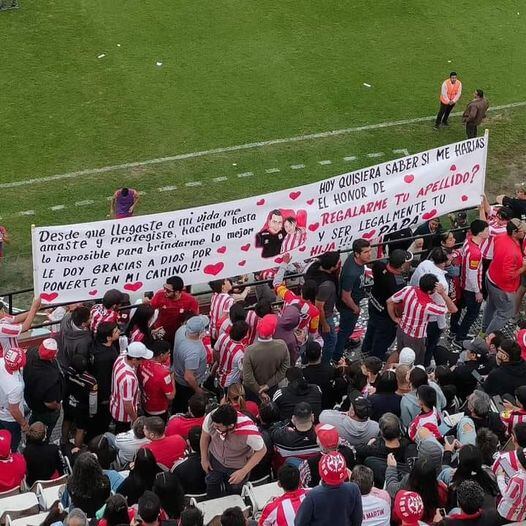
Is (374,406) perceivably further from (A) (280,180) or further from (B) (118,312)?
(A) (280,180)

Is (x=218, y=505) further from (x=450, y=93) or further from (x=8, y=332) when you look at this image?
(x=450, y=93)

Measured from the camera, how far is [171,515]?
6.82 meters

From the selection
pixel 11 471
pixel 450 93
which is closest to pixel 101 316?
pixel 11 471

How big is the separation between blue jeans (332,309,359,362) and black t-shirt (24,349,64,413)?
3215mm

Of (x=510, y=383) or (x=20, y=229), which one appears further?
(x=20, y=229)

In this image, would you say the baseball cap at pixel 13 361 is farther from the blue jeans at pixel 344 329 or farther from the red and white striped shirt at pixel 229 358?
the blue jeans at pixel 344 329

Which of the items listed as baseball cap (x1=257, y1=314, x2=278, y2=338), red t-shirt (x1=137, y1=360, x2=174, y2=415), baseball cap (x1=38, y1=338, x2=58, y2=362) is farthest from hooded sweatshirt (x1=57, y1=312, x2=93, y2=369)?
baseball cap (x1=257, y1=314, x2=278, y2=338)

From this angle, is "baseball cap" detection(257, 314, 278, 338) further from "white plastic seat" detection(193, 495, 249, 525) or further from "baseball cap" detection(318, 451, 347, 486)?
"baseball cap" detection(318, 451, 347, 486)

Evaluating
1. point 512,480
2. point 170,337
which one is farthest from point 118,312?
point 512,480

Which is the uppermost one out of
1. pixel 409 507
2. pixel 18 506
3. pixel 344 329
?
pixel 409 507

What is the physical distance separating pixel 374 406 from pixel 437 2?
12370mm

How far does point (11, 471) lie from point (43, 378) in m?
1.02

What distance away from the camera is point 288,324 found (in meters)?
8.98

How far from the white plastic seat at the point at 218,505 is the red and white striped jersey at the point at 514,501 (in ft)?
5.94
